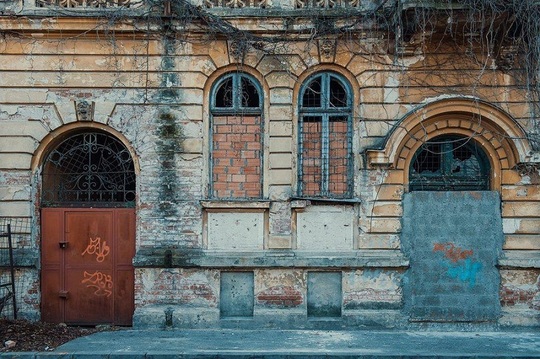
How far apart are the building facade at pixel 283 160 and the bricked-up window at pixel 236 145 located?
9 cm

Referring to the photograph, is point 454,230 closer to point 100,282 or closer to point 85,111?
point 100,282

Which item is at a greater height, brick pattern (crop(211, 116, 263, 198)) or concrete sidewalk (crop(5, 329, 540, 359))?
brick pattern (crop(211, 116, 263, 198))

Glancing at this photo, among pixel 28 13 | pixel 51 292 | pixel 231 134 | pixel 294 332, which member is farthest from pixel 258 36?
pixel 51 292

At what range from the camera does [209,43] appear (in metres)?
10.2

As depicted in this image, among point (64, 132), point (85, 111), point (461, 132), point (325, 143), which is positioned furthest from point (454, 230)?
point (64, 132)

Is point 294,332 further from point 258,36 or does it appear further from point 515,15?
point 515,15

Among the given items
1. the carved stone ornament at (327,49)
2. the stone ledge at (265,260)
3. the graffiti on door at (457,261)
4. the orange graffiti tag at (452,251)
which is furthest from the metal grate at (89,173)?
the graffiti on door at (457,261)

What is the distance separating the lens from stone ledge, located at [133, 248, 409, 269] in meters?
9.98

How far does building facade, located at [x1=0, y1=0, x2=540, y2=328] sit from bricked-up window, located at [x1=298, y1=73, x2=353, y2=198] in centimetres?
6

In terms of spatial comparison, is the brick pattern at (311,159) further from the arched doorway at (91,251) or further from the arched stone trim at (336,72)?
the arched doorway at (91,251)

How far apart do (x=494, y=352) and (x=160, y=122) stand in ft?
21.7

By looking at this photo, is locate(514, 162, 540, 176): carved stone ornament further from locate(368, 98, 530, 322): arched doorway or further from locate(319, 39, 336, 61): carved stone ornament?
locate(319, 39, 336, 61): carved stone ornament

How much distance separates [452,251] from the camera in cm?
1013

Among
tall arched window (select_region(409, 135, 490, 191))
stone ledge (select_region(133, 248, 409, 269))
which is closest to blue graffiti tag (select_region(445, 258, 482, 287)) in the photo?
stone ledge (select_region(133, 248, 409, 269))
